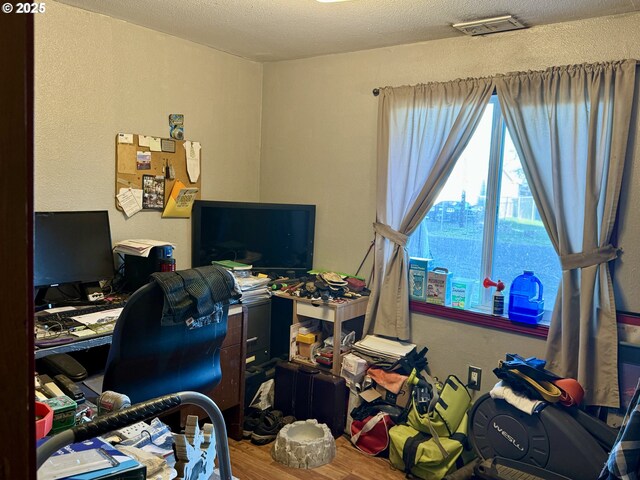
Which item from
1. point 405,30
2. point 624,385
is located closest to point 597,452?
point 624,385

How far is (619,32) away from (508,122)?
0.63m

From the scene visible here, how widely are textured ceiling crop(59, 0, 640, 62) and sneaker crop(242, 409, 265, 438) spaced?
7.30 ft

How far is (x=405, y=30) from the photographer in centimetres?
291

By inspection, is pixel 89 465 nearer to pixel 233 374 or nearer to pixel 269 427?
pixel 233 374

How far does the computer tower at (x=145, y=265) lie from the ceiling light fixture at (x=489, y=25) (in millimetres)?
1964

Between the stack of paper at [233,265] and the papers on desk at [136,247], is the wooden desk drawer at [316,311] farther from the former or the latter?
the papers on desk at [136,247]

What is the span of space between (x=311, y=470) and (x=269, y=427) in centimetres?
39

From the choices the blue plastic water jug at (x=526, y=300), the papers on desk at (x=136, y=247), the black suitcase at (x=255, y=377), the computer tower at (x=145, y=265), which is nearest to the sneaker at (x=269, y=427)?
the black suitcase at (x=255, y=377)

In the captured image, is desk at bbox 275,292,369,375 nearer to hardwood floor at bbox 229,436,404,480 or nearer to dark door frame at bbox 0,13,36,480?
hardwood floor at bbox 229,436,404,480

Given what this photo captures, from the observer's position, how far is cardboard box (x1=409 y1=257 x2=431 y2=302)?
124 inches

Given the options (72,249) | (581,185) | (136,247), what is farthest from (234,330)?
(581,185)

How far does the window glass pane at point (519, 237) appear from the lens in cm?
283

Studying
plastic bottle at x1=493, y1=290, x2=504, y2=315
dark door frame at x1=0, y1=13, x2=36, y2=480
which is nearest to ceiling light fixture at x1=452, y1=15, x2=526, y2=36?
plastic bottle at x1=493, y1=290, x2=504, y2=315

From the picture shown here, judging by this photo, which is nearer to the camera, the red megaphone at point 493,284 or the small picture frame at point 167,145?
the red megaphone at point 493,284
